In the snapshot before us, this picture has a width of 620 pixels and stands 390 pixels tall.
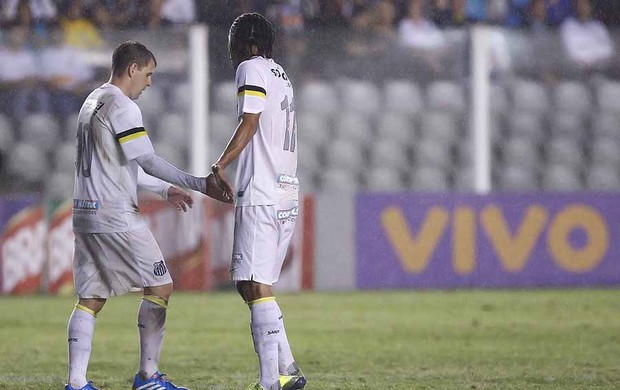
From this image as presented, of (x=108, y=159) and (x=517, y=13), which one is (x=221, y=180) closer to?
(x=108, y=159)

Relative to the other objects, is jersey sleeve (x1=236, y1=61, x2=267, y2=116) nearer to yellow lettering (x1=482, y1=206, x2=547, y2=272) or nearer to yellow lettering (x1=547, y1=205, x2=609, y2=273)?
yellow lettering (x1=482, y1=206, x2=547, y2=272)

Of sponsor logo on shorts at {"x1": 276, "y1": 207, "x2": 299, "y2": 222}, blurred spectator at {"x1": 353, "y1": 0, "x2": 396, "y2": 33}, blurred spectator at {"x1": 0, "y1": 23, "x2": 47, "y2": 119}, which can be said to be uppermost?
blurred spectator at {"x1": 353, "y1": 0, "x2": 396, "y2": 33}

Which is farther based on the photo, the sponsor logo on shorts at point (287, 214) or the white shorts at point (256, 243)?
the sponsor logo on shorts at point (287, 214)

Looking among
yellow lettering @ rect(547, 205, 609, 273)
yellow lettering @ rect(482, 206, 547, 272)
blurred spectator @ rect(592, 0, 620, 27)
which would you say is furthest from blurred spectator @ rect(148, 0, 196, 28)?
blurred spectator @ rect(592, 0, 620, 27)

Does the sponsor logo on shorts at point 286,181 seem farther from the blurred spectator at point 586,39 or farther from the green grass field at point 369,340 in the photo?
the blurred spectator at point 586,39

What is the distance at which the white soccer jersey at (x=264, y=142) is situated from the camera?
6406 mm

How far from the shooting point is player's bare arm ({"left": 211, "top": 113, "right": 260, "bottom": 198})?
6293 millimetres

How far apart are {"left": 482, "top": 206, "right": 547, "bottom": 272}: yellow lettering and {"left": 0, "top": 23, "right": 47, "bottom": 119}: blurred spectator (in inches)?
200

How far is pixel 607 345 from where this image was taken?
30.6ft

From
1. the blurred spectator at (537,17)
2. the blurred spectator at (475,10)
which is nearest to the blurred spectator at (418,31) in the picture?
the blurred spectator at (475,10)

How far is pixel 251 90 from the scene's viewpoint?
6379 mm

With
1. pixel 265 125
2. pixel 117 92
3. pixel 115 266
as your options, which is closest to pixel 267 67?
pixel 265 125

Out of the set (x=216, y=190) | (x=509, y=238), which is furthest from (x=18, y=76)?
(x=216, y=190)

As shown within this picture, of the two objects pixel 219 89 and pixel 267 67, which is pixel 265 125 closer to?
pixel 267 67
